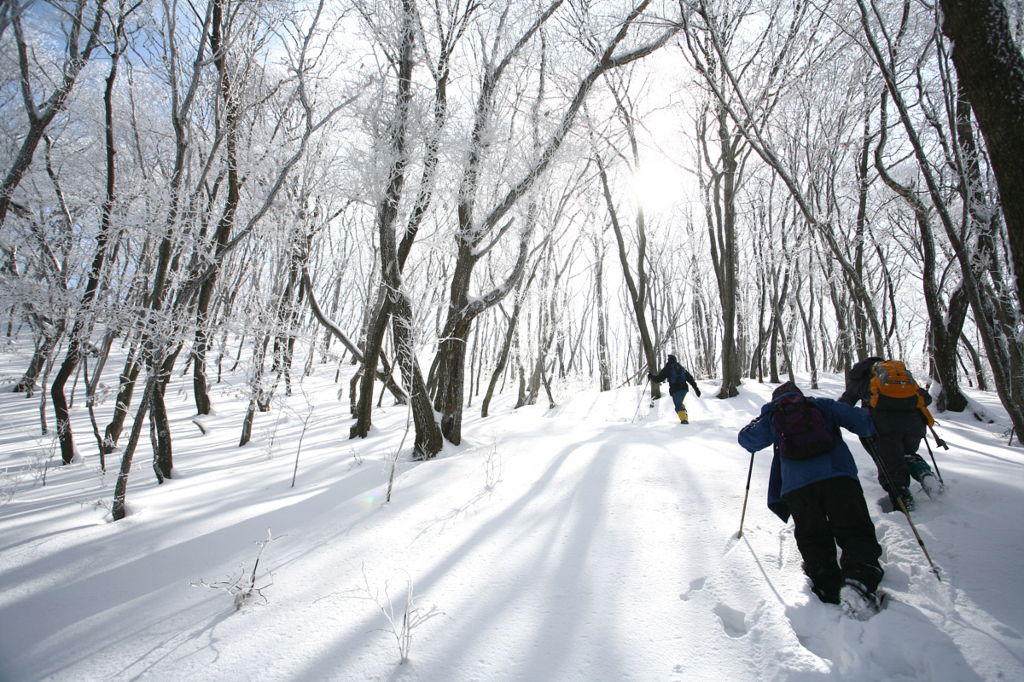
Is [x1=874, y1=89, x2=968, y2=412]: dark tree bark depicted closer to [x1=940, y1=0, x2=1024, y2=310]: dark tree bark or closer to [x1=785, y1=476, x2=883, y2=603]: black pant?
[x1=940, y1=0, x2=1024, y2=310]: dark tree bark

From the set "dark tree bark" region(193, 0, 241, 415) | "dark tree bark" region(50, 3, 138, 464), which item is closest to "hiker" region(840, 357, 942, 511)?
"dark tree bark" region(193, 0, 241, 415)

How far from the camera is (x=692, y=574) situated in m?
2.59

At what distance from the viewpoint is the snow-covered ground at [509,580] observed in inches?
78.2

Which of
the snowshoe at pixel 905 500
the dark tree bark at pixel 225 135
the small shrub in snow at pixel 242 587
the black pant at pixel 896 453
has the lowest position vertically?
the small shrub in snow at pixel 242 587

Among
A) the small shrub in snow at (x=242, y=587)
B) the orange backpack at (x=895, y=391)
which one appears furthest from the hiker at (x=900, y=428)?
the small shrub in snow at (x=242, y=587)

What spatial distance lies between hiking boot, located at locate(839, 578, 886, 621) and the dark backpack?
73 centimetres

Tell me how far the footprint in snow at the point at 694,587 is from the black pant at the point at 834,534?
2.01 ft

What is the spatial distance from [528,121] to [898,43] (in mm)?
4427

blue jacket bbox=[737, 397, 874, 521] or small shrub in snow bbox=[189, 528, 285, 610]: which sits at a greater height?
blue jacket bbox=[737, 397, 874, 521]

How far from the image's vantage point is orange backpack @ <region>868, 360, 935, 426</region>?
345 cm

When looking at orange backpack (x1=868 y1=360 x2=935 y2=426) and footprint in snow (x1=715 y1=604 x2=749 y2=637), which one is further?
orange backpack (x1=868 y1=360 x2=935 y2=426)

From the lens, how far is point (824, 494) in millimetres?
2543

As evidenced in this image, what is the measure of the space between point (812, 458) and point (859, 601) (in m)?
0.80

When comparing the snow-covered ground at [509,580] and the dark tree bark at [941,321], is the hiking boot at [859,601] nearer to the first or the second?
the snow-covered ground at [509,580]
